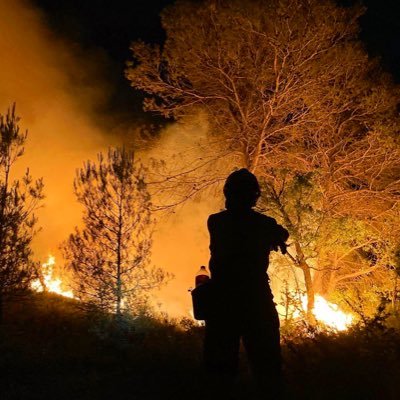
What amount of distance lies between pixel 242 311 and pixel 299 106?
311 inches

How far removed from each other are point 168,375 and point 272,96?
22.0ft

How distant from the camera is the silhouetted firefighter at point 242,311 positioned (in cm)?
273

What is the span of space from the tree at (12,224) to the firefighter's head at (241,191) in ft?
16.5

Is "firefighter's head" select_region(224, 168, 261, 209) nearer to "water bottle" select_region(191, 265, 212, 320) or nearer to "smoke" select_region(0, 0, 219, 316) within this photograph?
"water bottle" select_region(191, 265, 212, 320)

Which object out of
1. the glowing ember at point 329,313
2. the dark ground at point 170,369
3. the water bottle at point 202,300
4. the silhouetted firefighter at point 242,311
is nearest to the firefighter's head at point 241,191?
the silhouetted firefighter at point 242,311

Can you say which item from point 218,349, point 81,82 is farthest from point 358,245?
point 81,82

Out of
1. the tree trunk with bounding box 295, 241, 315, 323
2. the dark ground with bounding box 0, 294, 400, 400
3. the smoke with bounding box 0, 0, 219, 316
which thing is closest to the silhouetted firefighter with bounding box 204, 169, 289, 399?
the dark ground with bounding box 0, 294, 400, 400

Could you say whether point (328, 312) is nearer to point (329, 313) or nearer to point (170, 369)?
point (329, 313)

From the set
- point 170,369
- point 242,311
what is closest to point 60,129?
point 170,369

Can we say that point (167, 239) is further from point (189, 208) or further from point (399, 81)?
point (399, 81)

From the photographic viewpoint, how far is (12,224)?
276 inches

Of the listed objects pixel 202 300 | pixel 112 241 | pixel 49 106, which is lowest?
pixel 202 300

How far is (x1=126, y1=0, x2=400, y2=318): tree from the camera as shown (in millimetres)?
9070

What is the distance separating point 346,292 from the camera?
9.80m
